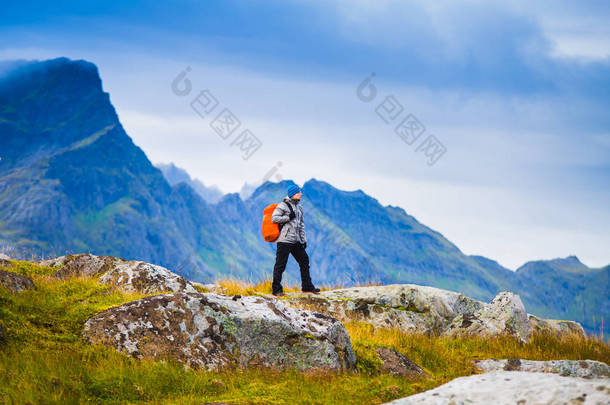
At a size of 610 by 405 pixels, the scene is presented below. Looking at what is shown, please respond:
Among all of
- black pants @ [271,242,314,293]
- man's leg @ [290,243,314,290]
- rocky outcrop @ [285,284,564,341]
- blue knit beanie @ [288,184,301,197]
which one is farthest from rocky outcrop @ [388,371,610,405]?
blue knit beanie @ [288,184,301,197]

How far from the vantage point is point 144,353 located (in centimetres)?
909

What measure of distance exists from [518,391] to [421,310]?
11.7m

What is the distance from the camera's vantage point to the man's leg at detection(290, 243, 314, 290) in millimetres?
17312

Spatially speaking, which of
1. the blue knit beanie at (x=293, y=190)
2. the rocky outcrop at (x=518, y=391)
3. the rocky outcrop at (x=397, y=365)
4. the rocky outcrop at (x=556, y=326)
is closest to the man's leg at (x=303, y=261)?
the blue knit beanie at (x=293, y=190)

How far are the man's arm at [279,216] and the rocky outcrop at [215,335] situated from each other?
6.57 meters

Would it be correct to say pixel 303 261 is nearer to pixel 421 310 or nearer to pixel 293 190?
pixel 293 190

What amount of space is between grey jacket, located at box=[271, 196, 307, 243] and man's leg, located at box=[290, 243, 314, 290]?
268mm

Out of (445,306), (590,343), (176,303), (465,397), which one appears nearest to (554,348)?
(590,343)

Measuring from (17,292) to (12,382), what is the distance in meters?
4.10

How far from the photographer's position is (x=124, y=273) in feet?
50.0

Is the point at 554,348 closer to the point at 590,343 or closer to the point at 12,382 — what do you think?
the point at 590,343

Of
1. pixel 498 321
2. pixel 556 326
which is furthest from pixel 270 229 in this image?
pixel 556 326

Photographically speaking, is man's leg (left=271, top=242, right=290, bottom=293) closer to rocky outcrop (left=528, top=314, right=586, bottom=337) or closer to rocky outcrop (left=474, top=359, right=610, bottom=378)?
rocky outcrop (left=474, top=359, right=610, bottom=378)

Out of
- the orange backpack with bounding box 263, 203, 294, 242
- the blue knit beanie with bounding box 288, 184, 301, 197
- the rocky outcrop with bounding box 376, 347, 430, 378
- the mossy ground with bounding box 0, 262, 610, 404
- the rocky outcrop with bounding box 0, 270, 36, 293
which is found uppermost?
the blue knit beanie with bounding box 288, 184, 301, 197
